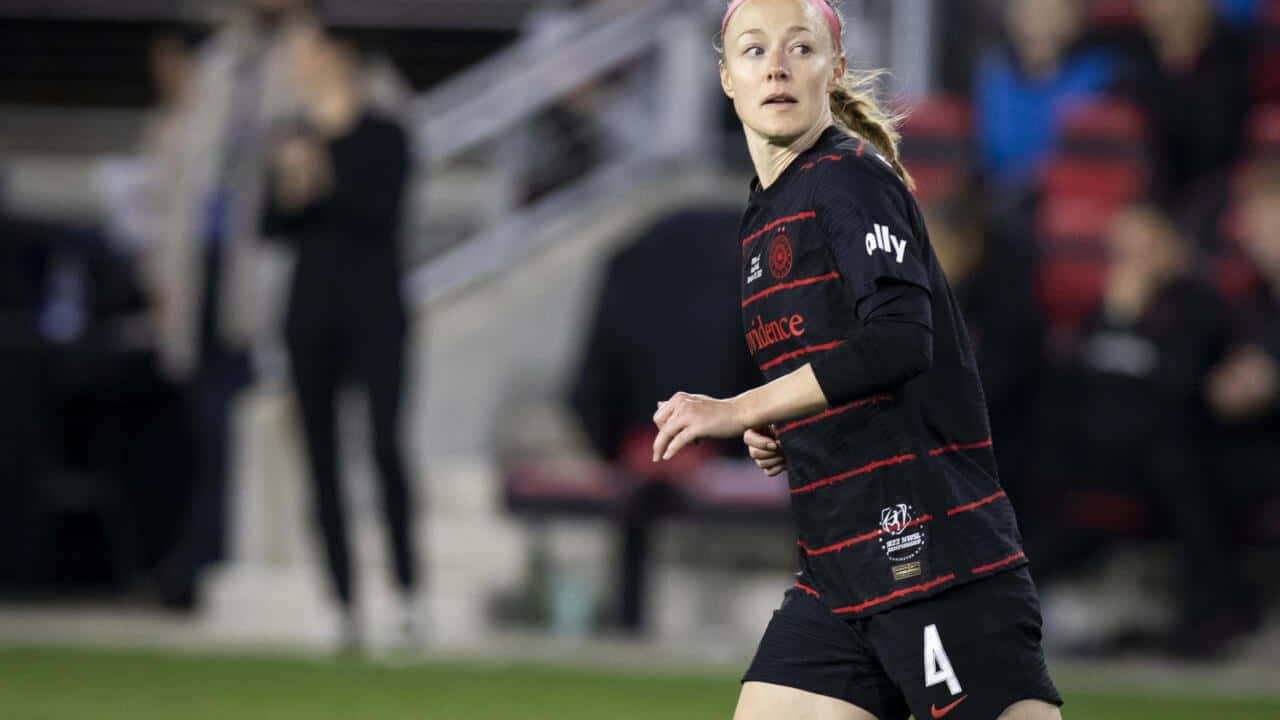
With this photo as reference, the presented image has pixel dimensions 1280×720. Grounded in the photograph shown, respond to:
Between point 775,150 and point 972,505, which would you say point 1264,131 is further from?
point 972,505

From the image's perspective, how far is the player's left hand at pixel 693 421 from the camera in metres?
2.68

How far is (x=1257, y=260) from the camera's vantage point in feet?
26.4

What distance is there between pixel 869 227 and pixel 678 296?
6216mm

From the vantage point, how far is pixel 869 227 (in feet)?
9.17

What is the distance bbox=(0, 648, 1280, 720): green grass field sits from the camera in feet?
19.5

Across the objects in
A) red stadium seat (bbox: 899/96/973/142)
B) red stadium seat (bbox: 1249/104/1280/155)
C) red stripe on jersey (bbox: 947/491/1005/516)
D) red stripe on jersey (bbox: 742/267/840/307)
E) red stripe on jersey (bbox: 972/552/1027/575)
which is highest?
red stadium seat (bbox: 899/96/973/142)

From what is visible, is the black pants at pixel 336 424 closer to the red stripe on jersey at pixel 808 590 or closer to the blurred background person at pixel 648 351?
the blurred background person at pixel 648 351

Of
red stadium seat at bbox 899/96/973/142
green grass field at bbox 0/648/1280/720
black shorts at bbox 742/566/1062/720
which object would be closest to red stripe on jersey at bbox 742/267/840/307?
black shorts at bbox 742/566/1062/720

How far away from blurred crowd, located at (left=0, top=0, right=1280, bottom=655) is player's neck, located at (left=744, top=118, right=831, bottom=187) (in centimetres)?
469

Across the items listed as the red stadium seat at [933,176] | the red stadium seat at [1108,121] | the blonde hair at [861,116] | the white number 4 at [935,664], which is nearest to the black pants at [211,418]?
the red stadium seat at [933,176]

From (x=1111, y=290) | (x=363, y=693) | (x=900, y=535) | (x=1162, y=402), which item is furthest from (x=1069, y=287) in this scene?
(x=900, y=535)

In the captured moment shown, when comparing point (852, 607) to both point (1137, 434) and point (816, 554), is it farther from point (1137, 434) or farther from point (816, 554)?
point (1137, 434)

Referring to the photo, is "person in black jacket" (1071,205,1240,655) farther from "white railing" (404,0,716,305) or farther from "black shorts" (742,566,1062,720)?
"black shorts" (742,566,1062,720)

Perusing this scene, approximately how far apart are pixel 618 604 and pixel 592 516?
1.83 feet
